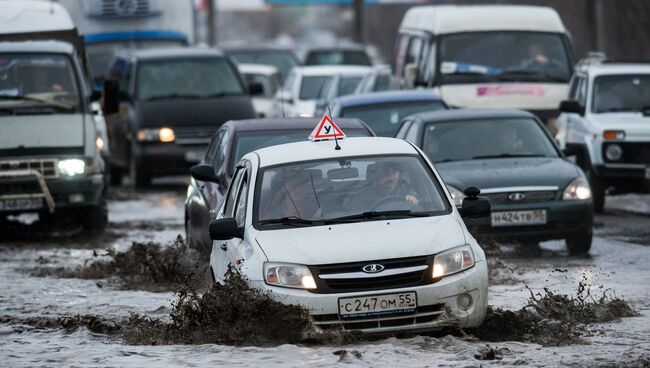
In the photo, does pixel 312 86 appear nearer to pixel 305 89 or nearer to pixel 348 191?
pixel 305 89

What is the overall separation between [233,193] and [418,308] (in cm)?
239

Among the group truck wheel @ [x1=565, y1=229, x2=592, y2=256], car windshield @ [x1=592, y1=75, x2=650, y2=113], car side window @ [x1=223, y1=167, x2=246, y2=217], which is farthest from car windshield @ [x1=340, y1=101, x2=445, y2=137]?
car side window @ [x1=223, y1=167, x2=246, y2=217]

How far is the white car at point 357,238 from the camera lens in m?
9.94

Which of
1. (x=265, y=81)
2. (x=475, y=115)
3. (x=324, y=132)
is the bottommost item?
(x=265, y=81)

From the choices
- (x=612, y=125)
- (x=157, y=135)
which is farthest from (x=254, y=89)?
(x=612, y=125)

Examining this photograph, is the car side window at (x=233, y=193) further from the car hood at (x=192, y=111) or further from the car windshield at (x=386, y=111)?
the car hood at (x=192, y=111)

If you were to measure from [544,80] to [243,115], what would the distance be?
471 centimetres

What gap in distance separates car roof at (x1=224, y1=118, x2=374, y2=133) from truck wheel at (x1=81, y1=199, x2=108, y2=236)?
14.0 ft

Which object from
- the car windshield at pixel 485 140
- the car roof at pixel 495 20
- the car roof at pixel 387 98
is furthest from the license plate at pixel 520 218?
the car roof at pixel 495 20

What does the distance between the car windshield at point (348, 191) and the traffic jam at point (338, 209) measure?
0.02m

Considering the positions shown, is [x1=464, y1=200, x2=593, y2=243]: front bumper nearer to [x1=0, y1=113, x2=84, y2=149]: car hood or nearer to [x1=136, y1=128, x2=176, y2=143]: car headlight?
[x1=0, y1=113, x2=84, y2=149]: car hood

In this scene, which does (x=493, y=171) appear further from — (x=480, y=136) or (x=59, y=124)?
(x=59, y=124)

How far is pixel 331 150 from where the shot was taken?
37.3ft

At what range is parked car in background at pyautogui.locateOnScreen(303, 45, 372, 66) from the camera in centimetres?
4366
